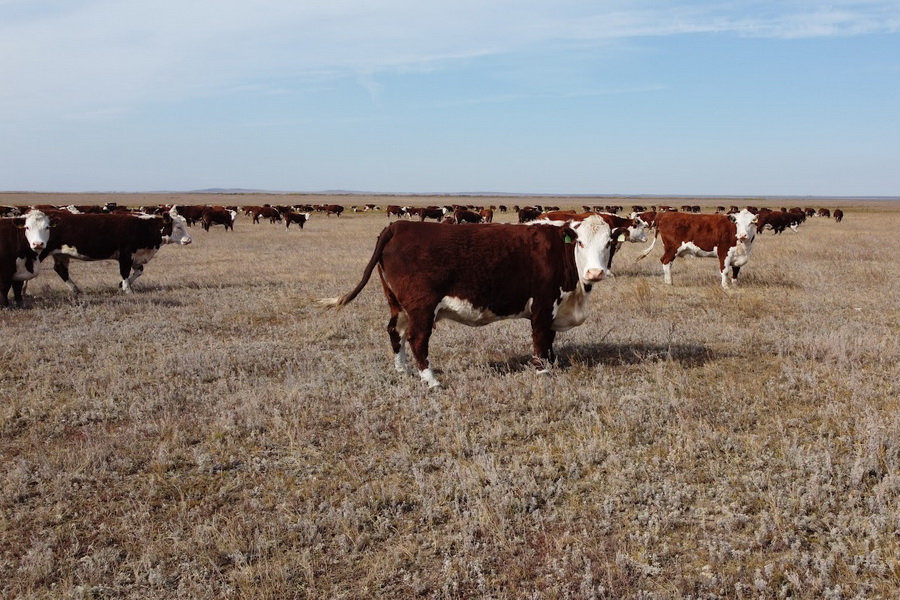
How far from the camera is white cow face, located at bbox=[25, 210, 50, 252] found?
38.7 feet

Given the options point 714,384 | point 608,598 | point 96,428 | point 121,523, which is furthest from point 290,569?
point 714,384

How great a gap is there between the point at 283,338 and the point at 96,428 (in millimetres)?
3738

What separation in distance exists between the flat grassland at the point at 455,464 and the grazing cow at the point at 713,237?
4.44 m

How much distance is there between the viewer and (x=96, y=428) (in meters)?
5.88

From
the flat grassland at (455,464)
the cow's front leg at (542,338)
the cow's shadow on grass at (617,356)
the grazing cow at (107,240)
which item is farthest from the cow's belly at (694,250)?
the grazing cow at (107,240)

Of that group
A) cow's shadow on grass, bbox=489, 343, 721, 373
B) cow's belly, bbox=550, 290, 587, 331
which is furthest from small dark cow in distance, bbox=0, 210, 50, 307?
cow's belly, bbox=550, 290, 587, 331

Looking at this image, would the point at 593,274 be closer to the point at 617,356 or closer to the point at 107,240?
the point at 617,356

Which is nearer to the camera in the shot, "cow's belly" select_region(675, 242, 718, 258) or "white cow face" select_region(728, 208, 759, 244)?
"white cow face" select_region(728, 208, 759, 244)

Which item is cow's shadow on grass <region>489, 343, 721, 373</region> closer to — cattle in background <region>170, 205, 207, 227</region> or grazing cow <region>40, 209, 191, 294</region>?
grazing cow <region>40, 209, 191, 294</region>

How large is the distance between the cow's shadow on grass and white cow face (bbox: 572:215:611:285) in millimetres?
1039

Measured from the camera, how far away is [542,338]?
7121 millimetres

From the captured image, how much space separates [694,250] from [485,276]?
9.36 m

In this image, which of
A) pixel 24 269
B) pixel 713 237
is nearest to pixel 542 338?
pixel 713 237

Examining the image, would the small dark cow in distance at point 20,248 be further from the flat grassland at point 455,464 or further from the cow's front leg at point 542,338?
the cow's front leg at point 542,338
